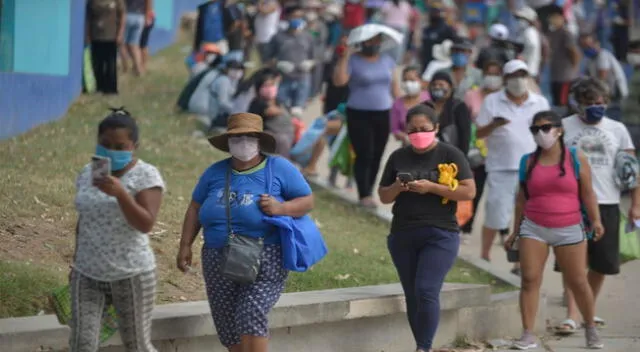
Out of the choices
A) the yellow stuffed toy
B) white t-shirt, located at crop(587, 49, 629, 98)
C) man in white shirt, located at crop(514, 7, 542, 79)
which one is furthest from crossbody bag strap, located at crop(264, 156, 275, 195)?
white t-shirt, located at crop(587, 49, 629, 98)

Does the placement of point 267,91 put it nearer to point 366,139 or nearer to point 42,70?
point 366,139

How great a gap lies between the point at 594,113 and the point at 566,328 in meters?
1.56

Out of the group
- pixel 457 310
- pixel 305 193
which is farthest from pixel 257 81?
pixel 305 193

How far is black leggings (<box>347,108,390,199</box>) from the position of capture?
48.5ft

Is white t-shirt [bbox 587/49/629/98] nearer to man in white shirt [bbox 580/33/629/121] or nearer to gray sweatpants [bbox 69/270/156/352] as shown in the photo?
man in white shirt [bbox 580/33/629/121]

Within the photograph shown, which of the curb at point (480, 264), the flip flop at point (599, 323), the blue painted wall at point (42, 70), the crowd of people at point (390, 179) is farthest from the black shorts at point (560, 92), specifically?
the flip flop at point (599, 323)

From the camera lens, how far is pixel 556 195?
1022 cm

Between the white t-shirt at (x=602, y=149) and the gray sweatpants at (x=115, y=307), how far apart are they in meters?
4.49

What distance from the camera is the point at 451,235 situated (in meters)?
9.45

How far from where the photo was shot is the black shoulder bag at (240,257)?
26.4ft

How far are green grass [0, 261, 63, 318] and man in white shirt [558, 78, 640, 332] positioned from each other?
13.0 feet

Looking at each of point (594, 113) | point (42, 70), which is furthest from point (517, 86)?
point (42, 70)

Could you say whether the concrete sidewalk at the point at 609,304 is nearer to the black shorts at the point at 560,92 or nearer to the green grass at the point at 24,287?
the green grass at the point at 24,287

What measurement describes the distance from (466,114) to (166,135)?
434 cm
